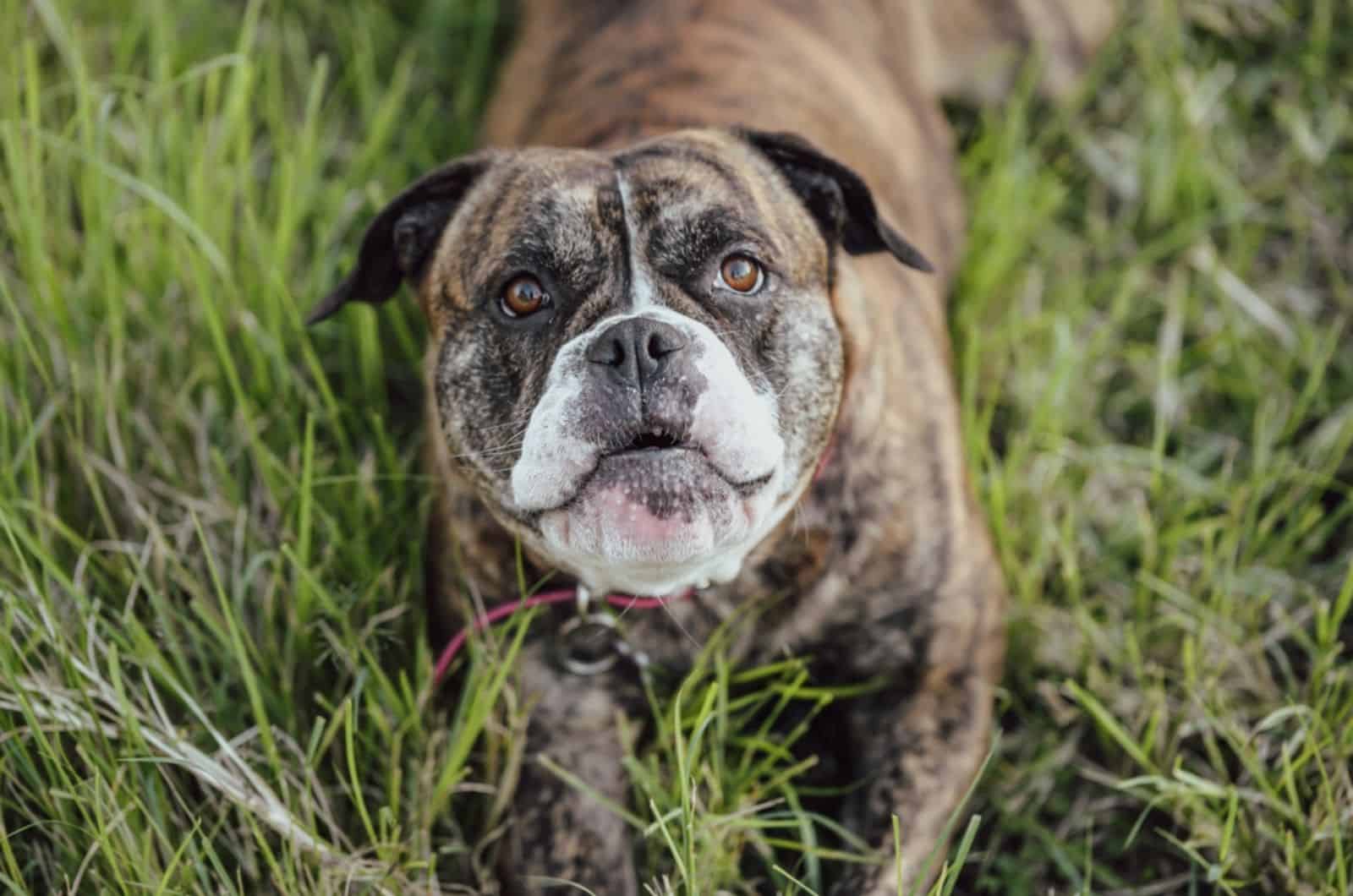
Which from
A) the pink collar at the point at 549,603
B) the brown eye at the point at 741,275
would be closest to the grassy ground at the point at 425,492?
the pink collar at the point at 549,603

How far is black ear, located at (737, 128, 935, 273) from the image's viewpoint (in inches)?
101

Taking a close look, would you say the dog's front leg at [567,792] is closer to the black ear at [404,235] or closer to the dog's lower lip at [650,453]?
the dog's lower lip at [650,453]

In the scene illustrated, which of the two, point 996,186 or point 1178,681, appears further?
point 996,186

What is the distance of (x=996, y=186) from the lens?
12.2ft

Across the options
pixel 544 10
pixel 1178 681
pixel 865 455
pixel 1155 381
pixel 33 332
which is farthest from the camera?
pixel 544 10

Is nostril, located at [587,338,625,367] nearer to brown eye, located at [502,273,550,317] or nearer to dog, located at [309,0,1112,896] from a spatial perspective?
dog, located at [309,0,1112,896]


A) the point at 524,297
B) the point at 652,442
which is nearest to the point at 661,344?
the point at 652,442

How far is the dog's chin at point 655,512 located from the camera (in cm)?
212

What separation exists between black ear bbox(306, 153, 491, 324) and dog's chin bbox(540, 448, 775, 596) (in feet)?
2.30

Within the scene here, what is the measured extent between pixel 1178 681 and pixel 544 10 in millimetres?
2379

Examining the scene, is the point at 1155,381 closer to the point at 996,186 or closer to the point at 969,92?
the point at 996,186

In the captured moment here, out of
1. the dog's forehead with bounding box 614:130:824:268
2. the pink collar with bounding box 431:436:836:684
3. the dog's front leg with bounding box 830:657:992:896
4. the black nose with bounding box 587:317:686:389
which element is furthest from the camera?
the dog's front leg with bounding box 830:657:992:896

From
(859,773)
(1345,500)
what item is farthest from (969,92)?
(859,773)

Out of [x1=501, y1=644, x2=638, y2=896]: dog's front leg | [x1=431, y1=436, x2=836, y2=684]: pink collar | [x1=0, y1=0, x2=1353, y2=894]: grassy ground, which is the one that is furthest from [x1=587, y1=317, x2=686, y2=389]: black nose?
[x1=501, y1=644, x2=638, y2=896]: dog's front leg
